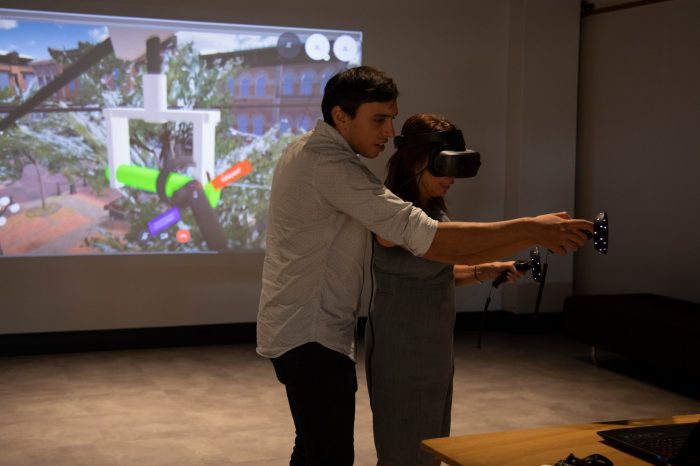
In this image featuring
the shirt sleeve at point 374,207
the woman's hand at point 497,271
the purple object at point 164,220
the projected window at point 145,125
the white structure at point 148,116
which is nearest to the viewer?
the shirt sleeve at point 374,207

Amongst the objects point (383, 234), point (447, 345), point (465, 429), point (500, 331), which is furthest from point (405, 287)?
point (500, 331)

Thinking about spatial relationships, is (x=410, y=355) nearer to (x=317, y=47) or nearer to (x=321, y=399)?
(x=321, y=399)

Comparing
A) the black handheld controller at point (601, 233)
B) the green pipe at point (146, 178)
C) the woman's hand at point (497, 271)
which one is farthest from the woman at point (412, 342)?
the green pipe at point (146, 178)

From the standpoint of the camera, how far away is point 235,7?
686cm

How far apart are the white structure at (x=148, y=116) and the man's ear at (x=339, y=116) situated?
476 cm

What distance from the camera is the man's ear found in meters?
2.20

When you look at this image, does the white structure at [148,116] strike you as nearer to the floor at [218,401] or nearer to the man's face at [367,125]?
the floor at [218,401]

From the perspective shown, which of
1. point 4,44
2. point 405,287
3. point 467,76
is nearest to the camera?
point 405,287

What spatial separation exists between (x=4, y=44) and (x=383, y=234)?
512cm

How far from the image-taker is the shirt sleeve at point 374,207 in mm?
2115

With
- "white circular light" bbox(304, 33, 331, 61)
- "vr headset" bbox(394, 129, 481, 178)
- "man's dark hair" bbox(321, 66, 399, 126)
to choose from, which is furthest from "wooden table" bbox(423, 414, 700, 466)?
"white circular light" bbox(304, 33, 331, 61)

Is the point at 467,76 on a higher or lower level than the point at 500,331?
higher

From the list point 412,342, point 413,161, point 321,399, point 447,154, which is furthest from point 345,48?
point 321,399

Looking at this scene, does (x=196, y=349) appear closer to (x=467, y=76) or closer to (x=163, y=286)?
(x=163, y=286)
